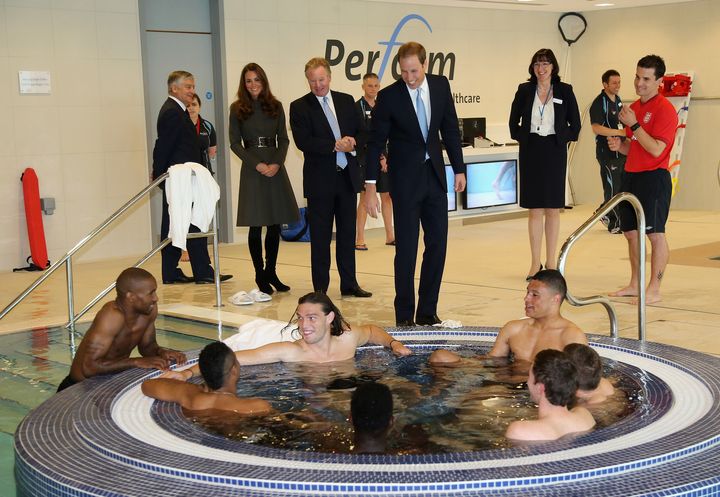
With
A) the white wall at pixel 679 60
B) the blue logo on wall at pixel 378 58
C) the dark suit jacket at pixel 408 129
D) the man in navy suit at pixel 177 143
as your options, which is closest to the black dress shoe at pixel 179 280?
the man in navy suit at pixel 177 143

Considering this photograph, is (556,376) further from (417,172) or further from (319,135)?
(319,135)

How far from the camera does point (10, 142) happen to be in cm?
1077

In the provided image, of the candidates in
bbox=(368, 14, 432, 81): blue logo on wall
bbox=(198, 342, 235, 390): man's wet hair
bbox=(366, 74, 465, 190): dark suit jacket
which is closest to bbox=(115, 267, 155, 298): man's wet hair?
bbox=(198, 342, 235, 390): man's wet hair

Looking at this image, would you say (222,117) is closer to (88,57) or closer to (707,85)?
(88,57)

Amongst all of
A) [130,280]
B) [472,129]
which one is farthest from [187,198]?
[472,129]

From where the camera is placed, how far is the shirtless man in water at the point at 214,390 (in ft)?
15.3

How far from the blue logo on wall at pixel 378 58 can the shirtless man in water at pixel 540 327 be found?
344 inches

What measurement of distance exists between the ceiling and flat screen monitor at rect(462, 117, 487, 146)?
168 cm

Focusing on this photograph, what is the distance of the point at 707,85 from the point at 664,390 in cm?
1173

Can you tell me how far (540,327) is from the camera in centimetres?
525

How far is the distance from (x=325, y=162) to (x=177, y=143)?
1.71 meters

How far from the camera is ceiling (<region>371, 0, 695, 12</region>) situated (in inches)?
578

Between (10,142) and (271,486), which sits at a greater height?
(10,142)

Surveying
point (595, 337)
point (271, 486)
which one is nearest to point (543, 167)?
point (595, 337)
